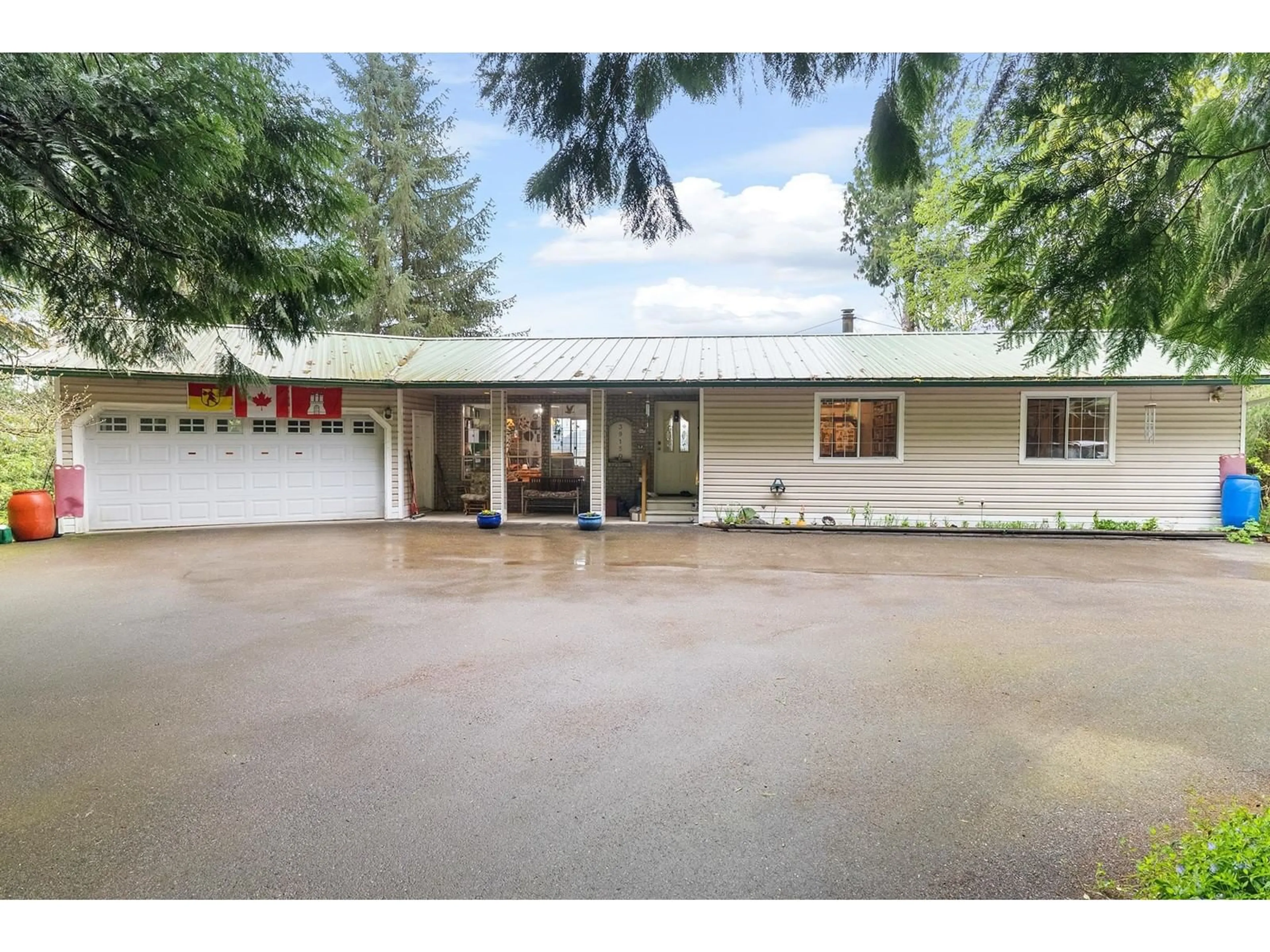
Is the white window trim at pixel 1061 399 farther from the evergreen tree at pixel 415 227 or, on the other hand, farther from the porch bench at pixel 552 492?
the evergreen tree at pixel 415 227

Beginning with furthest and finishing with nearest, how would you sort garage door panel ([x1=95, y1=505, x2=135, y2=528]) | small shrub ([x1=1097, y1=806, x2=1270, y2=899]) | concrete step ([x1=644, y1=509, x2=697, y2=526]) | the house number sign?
the house number sign → concrete step ([x1=644, y1=509, x2=697, y2=526]) → garage door panel ([x1=95, y1=505, x2=135, y2=528]) → small shrub ([x1=1097, y1=806, x2=1270, y2=899])

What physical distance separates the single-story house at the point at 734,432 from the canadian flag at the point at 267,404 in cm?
4

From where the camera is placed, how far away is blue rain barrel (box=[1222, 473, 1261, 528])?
10.7m

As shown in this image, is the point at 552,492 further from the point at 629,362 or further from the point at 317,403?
the point at 317,403

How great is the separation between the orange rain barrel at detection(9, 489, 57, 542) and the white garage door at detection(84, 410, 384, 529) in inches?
23.2

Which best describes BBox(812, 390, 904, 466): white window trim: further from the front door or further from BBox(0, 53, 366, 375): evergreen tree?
BBox(0, 53, 366, 375): evergreen tree

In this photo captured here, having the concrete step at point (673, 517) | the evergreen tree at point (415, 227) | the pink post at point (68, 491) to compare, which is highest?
the evergreen tree at point (415, 227)

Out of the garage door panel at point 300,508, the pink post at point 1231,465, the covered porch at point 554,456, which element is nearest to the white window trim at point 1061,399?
the pink post at point 1231,465

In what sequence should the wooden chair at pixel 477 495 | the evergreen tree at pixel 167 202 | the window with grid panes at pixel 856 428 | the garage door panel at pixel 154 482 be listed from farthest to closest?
1. the wooden chair at pixel 477 495
2. the window with grid panes at pixel 856 428
3. the garage door panel at pixel 154 482
4. the evergreen tree at pixel 167 202

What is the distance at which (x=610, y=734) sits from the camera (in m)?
3.59

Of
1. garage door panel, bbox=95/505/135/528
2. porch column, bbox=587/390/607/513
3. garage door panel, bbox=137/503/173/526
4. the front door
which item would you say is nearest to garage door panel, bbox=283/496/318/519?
garage door panel, bbox=137/503/173/526

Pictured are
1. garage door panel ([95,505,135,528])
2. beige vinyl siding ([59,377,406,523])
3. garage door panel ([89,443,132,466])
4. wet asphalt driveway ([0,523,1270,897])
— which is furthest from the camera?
garage door panel ([95,505,135,528])

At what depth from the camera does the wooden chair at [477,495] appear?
43.9 ft

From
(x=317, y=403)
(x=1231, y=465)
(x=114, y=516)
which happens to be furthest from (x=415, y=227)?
(x=1231, y=465)
